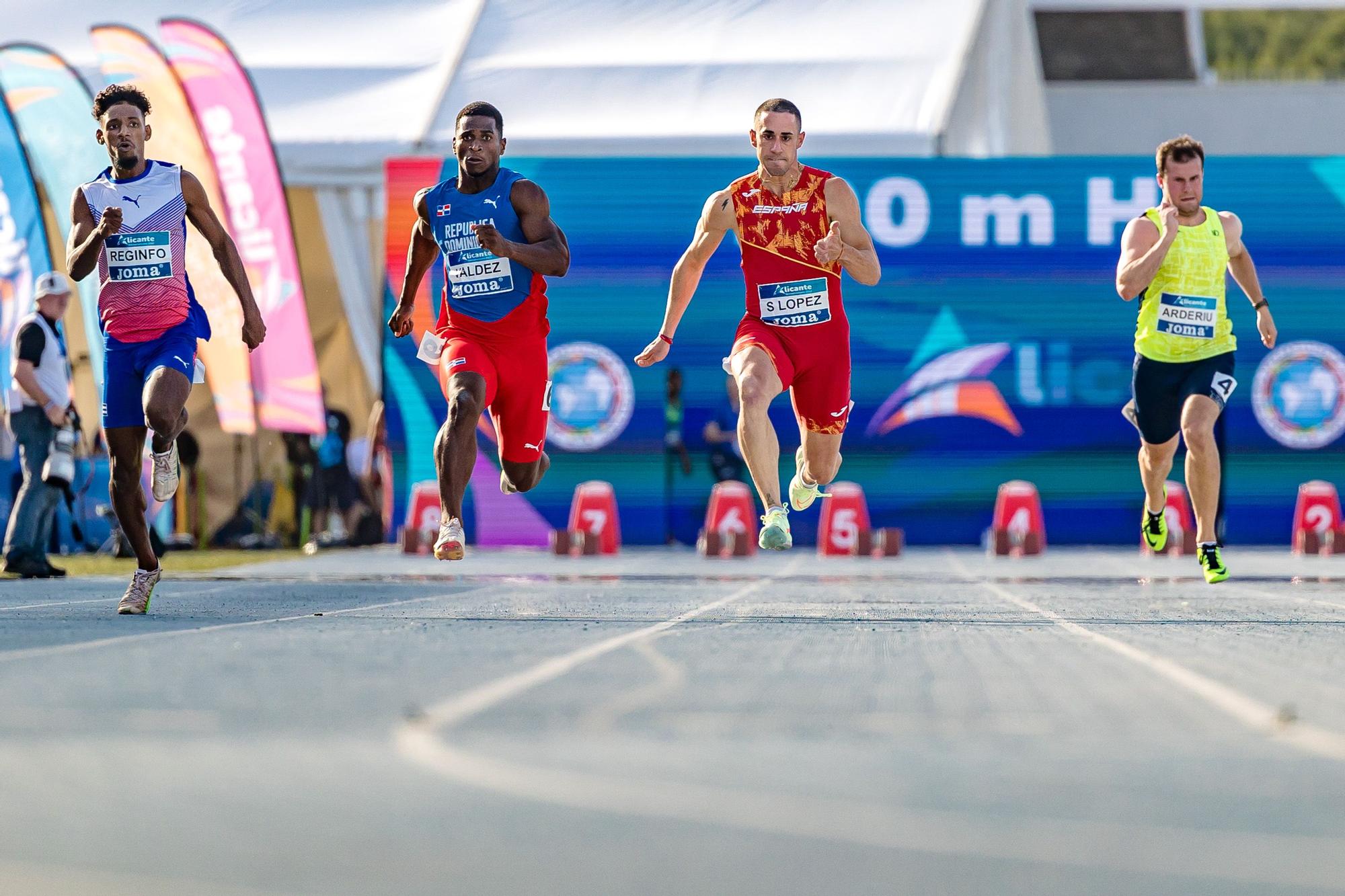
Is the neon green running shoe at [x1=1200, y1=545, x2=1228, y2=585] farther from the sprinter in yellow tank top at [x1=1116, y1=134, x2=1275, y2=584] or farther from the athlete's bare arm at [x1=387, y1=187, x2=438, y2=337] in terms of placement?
the athlete's bare arm at [x1=387, y1=187, x2=438, y2=337]

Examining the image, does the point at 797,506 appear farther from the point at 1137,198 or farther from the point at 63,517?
the point at 63,517

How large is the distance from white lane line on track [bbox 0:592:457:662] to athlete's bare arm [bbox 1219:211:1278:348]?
5.34 metres

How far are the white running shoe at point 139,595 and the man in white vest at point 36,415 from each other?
4457mm

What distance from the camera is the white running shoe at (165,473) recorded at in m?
7.45

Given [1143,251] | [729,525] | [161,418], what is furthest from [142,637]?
[729,525]

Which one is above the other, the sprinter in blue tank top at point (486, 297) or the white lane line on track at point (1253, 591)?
the sprinter in blue tank top at point (486, 297)

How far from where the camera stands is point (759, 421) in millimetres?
8461

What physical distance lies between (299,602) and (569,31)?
1295cm

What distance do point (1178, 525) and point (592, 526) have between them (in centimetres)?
572

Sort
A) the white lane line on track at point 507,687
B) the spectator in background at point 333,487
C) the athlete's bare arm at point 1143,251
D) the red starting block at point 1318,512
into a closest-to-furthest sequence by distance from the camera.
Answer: the white lane line on track at point 507,687, the athlete's bare arm at point 1143,251, the red starting block at point 1318,512, the spectator in background at point 333,487

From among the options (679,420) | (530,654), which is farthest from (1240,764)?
(679,420)

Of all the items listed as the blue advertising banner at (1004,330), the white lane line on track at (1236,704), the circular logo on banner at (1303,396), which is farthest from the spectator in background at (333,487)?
the white lane line on track at (1236,704)

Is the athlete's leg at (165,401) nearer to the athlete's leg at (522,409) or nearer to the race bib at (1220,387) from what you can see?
the athlete's leg at (522,409)

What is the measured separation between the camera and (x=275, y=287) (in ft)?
56.9
